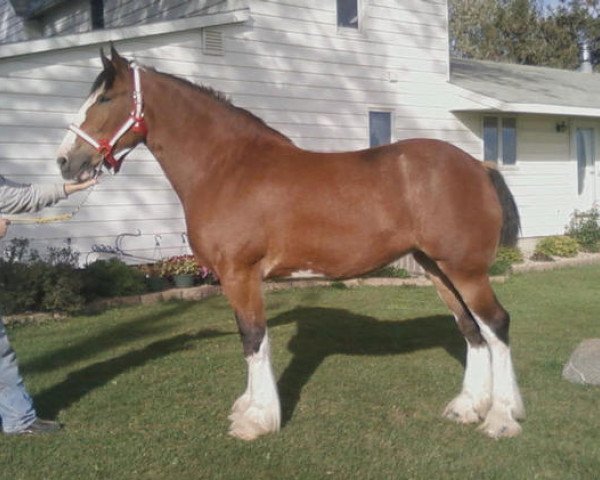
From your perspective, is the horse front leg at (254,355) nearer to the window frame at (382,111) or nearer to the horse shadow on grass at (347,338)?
the horse shadow on grass at (347,338)

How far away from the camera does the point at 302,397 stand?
225 inches

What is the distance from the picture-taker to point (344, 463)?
175 inches

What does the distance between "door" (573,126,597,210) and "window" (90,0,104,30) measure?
37.3 feet

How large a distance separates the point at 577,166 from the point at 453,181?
1336 centimetres

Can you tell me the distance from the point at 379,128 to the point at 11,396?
33.5 ft

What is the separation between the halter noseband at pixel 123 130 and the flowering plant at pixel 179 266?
6037 millimetres

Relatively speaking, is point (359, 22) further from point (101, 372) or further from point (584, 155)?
point (101, 372)

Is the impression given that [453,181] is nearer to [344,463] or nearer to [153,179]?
[344,463]

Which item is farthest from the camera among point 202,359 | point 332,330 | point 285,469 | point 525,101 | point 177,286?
point 525,101

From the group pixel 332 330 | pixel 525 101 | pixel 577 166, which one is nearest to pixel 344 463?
pixel 332 330

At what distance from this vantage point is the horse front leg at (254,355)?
15.7 feet

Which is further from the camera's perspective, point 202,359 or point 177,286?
point 177,286

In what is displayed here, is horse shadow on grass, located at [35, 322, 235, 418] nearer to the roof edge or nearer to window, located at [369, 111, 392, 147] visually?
the roof edge

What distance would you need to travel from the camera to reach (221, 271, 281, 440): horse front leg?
479 centimetres
